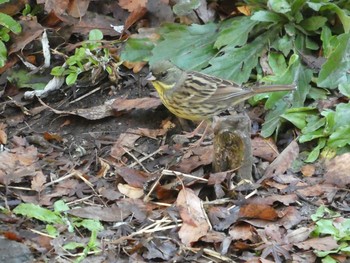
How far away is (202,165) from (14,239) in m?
1.77

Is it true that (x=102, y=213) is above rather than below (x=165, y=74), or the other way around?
below

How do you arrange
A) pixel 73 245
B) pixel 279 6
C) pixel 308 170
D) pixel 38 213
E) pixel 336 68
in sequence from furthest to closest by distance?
pixel 279 6
pixel 336 68
pixel 308 170
pixel 38 213
pixel 73 245

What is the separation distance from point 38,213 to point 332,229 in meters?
2.09

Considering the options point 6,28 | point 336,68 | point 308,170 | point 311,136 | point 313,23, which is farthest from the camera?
point 6,28

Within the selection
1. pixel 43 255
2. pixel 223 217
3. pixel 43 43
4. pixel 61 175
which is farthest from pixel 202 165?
pixel 43 43

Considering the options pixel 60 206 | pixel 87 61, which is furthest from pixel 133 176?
pixel 87 61

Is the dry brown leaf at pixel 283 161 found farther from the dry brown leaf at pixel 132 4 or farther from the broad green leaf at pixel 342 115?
the dry brown leaf at pixel 132 4

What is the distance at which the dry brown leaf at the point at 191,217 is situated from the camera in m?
5.91

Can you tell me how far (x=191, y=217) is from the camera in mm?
6051

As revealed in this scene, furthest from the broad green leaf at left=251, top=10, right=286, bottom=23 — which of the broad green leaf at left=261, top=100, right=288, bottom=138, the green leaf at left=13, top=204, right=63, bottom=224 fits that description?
the green leaf at left=13, top=204, right=63, bottom=224

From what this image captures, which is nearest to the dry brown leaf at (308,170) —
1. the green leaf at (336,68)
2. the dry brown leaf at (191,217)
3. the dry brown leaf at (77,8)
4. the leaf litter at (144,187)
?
the leaf litter at (144,187)

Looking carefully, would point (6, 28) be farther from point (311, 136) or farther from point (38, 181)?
point (311, 136)

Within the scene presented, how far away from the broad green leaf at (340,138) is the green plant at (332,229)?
764 mm

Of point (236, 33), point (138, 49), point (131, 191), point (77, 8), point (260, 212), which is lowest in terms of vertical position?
point (131, 191)
